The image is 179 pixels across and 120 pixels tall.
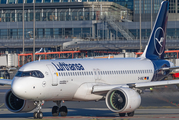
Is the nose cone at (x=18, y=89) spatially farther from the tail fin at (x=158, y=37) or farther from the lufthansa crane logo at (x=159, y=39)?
the lufthansa crane logo at (x=159, y=39)

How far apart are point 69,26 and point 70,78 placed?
233 ft

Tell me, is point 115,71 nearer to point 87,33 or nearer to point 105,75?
point 105,75

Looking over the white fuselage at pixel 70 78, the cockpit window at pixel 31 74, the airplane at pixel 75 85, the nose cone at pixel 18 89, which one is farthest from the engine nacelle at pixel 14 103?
the nose cone at pixel 18 89

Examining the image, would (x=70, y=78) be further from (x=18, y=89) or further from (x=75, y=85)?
(x=18, y=89)

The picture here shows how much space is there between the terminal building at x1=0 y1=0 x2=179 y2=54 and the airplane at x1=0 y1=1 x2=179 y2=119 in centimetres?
5502

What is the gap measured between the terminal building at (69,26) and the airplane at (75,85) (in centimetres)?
5502

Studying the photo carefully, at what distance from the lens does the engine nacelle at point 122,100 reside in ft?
83.2

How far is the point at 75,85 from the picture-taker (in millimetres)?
26953

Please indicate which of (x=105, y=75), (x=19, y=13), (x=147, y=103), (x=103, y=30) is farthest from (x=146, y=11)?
(x=105, y=75)

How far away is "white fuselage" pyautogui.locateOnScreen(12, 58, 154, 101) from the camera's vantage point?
24.4 metres

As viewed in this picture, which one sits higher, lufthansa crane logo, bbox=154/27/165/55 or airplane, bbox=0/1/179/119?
lufthansa crane logo, bbox=154/27/165/55

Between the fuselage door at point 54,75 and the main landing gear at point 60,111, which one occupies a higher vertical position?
the fuselage door at point 54,75

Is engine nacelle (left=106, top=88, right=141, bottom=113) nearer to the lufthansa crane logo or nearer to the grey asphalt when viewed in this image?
the grey asphalt

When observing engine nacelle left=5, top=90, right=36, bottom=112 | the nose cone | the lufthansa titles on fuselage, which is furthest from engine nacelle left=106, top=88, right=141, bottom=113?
the nose cone
